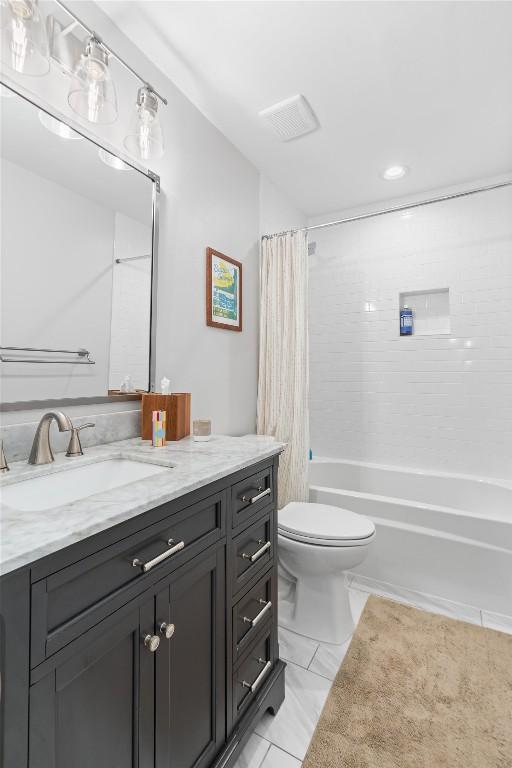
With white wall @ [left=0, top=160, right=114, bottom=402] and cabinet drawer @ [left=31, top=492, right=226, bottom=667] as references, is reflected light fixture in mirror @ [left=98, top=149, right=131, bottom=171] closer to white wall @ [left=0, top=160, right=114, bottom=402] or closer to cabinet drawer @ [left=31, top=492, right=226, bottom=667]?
white wall @ [left=0, top=160, right=114, bottom=402]

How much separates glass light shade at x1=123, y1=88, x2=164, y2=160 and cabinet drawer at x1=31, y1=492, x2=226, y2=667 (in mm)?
1298

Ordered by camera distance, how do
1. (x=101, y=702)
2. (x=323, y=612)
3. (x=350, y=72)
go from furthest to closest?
(x=323, y=612), (x=350, y=72), (x=101, y=702)

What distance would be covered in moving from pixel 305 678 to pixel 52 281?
1786mm

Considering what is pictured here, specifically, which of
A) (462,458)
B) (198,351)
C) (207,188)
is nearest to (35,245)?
(198,351)

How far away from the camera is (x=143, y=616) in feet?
2.56

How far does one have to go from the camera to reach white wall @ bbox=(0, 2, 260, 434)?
1428mm

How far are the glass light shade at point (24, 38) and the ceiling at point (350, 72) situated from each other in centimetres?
43

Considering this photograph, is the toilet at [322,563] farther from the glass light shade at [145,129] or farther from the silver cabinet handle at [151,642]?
the glass light shade at [145,129]

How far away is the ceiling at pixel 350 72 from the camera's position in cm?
138

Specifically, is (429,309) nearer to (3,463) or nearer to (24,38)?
(24,38)

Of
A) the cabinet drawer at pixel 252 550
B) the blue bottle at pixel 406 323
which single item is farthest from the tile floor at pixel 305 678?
the blue bottle at pixel 406 323

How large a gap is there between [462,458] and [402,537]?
89 cm

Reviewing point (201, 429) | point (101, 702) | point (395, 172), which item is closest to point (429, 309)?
→ point (395, 172)

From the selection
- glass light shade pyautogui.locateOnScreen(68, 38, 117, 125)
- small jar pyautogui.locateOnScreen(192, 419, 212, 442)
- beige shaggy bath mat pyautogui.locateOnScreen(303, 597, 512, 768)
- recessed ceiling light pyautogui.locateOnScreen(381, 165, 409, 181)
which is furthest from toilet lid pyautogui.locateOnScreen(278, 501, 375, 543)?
recessed ceiling light pyautogui.locateOnScreen(381, 165, 409, 181)
